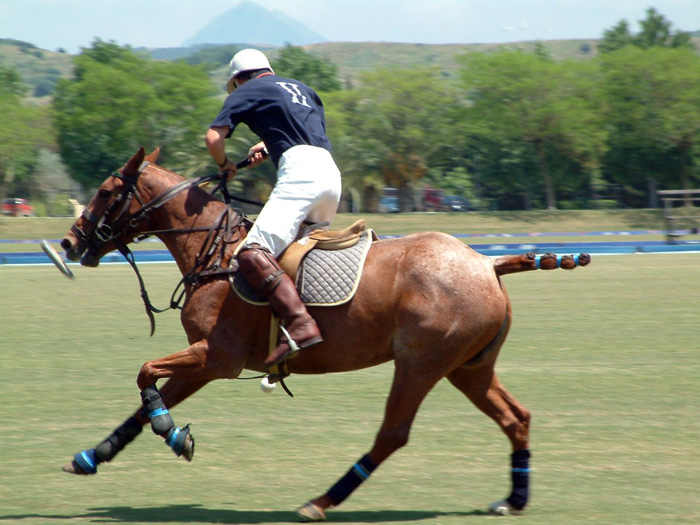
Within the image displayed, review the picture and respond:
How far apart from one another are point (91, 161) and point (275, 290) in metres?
51.4

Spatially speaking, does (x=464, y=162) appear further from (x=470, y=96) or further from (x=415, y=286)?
(x=415, y=286)

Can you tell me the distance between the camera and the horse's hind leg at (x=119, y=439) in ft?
17.8

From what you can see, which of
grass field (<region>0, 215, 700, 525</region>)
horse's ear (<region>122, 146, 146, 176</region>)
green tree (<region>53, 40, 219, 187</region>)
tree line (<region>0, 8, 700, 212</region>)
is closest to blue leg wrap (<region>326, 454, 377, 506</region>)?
grass field (<region>0, 215, 700, 525</region>)

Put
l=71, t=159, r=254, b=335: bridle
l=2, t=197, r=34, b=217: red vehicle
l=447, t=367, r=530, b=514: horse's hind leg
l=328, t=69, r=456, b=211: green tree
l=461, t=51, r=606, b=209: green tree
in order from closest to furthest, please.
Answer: l=447, t=367, r=530, b=514: horse's hind leg, l=71, t=159, r=254, b=335: bridle, l=2, t=197, r=34, b=217: red vehicle, l=461, t=51, r=606, b=209: green tree, l=328, t=69, r=456, b=211: green tree

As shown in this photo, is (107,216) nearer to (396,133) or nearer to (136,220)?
(136,220)

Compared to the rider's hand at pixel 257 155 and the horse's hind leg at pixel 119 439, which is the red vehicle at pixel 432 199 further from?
the horse's hind leg at pixel 119 439

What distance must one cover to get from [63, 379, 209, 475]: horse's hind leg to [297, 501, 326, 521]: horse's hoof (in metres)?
0.99

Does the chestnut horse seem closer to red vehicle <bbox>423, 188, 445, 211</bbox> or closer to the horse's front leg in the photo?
the horse's front leg

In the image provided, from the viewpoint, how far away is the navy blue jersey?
5332 mm

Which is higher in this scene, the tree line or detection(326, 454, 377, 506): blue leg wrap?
detection(326, 454, 377, 506): blue leg wrap

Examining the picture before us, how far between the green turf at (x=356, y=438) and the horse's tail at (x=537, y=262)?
4.58 feet

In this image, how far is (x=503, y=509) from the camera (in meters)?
5.27

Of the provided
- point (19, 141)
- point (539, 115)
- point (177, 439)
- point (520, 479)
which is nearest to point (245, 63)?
point (177, 439)

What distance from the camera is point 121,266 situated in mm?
22656
